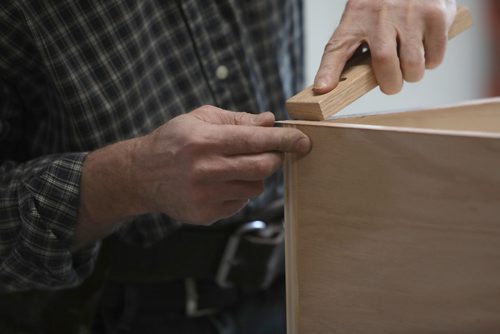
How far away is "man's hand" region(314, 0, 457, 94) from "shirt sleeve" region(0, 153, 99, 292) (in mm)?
301

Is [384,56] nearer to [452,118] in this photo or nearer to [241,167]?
[452,118]

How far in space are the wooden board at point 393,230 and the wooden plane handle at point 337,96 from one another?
18 mm

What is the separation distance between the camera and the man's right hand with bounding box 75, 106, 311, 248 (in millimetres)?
532

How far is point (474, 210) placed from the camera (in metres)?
0.50

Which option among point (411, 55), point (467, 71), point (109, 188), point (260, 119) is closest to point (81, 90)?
point (109, 188)

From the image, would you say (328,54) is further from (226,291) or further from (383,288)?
(226,291)

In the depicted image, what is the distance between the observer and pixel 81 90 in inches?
28.0

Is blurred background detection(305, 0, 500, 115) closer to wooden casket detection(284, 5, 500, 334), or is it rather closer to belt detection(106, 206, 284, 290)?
belt detection(106, 206, 284, 290)

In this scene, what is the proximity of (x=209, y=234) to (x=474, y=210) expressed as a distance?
43cm

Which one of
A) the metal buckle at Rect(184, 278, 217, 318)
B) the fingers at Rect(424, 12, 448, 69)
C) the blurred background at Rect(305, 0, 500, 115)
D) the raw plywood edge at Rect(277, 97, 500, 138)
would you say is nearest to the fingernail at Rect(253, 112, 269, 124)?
the raw plywood edge at Rect(277, 97, 500, 138)

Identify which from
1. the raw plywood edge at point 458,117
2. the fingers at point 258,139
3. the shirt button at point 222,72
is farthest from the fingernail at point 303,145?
the shirt button at point 222,72

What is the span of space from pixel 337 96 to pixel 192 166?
0.50ft

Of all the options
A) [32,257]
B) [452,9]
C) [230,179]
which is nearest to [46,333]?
[32,257]

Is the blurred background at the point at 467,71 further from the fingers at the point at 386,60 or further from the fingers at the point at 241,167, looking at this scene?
the fingers at the point at 241,167
